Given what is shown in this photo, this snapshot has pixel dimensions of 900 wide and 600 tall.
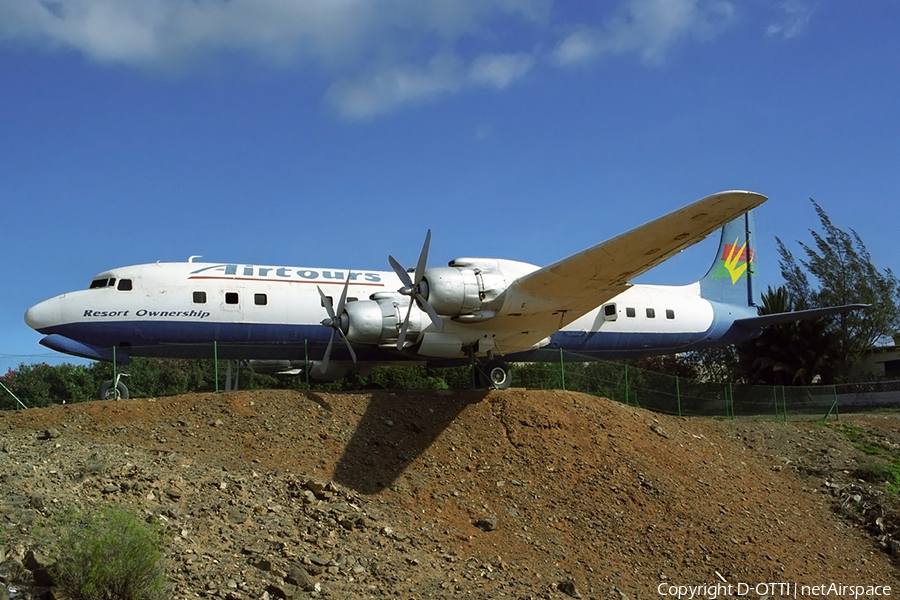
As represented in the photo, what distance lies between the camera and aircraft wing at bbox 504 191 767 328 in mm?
13604

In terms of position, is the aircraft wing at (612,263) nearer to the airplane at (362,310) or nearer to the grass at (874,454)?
the airplane at (362,310)

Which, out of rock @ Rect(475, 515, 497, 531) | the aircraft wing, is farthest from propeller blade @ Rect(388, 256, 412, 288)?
rock @ Rect(475, 515, 497, 531)

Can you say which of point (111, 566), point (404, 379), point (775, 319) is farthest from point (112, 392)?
point (775, 319)

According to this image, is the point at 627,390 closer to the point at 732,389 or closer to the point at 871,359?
the point at 732,389

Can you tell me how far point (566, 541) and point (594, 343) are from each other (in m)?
10.5

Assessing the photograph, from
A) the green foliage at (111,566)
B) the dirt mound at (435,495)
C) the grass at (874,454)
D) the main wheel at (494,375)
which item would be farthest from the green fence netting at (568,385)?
the green foliage at (111,566)

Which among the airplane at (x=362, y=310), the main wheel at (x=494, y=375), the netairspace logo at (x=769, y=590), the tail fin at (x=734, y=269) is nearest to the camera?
the netairspace logo at (x=769, y=590)

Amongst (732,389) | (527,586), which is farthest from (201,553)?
(732,389)

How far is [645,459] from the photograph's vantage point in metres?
16.1

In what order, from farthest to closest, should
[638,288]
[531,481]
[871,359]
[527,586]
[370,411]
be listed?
[871,359] → [638,288] → [370,411] → [531,481] → [527,586]

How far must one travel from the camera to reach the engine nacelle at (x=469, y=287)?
16.2 meters

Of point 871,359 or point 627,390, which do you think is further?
point 871,359

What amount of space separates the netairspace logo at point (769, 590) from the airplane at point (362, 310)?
6.32 meters

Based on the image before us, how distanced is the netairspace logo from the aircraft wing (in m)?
6.29
